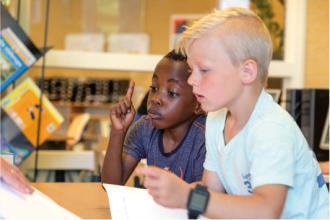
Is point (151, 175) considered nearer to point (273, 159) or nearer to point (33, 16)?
point (273, 159)

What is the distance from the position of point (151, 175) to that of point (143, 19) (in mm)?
5317

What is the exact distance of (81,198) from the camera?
108 cm

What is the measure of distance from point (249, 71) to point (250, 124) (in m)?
0.08

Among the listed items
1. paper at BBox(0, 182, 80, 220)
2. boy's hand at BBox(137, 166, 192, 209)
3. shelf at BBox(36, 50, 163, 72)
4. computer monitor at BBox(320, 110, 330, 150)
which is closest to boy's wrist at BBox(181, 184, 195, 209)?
boy's hand at BBox(137, 166, 192, 209)

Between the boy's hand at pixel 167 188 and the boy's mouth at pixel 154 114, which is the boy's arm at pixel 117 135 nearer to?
the boy's mouth at pixel 154 114

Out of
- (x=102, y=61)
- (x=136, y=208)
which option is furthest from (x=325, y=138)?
(x=136, y=208)

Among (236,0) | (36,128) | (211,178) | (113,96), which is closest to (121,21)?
(113,96)

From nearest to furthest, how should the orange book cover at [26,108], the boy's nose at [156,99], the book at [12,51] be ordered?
the boy's nose at [156,99] < the book at [12,51] < the orange book cover at [26,108]

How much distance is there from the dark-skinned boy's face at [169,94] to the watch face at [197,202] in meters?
0.56

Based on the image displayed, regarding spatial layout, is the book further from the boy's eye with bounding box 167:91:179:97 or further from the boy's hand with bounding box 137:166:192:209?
the boy's hand with bounding box 137:166:192:209

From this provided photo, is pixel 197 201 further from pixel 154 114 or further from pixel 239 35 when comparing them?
pixel 154 114

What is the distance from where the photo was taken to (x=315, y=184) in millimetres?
905

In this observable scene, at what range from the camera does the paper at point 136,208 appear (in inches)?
32.2

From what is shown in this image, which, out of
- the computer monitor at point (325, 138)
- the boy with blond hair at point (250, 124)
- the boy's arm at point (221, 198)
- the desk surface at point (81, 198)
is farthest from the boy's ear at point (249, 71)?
the computer monitor at point (325, 138)
